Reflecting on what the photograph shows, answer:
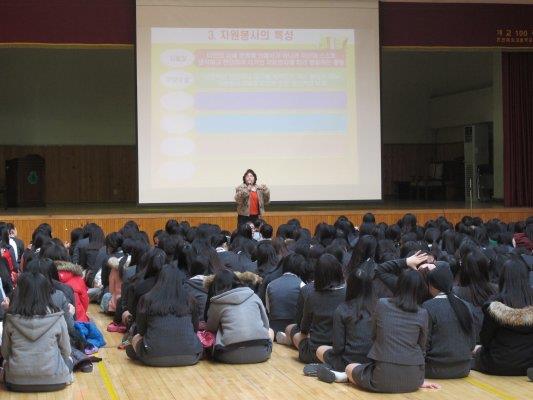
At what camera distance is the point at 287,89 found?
564 inches

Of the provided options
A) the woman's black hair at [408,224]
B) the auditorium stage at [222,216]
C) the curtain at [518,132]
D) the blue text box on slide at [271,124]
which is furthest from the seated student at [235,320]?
the curtain at [518,132]

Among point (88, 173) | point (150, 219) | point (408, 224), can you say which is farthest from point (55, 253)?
Answer: point (88, 173)

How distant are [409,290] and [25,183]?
44.4 feet

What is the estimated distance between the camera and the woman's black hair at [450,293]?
18.0 feet

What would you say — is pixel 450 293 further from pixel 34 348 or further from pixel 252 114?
pixel 252 114

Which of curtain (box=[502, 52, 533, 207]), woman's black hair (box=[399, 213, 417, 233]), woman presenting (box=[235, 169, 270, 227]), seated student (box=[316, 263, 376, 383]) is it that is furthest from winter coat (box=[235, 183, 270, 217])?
seated student (box=[316, 263, 376, 383])

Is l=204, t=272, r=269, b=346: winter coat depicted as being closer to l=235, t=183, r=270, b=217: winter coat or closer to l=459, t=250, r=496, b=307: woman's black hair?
l=459, t=250, r=496, b=307: woman's black hair

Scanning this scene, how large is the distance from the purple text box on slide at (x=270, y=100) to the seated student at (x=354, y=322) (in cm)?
897

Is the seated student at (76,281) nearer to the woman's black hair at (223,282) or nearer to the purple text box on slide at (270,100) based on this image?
the woman's black hair at (223,282)

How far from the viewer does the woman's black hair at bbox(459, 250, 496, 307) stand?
5926mm

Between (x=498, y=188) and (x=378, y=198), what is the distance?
4686mm

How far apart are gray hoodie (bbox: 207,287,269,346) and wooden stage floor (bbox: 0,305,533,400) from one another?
0.22 meters

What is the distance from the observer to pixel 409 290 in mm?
5148

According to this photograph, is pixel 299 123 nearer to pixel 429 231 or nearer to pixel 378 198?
pixel 378 198
